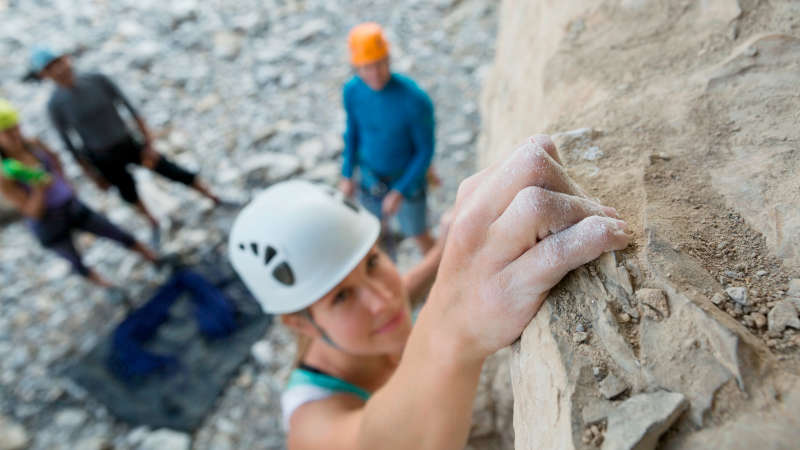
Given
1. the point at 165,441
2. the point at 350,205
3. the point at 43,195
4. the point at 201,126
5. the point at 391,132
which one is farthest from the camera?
the point at 201,126

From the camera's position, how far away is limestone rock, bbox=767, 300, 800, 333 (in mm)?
743

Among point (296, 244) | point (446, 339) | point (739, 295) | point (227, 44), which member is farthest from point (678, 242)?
point (227, 44)

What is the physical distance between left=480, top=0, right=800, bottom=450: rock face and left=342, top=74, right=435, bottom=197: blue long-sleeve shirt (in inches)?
53.6

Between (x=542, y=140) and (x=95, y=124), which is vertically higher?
(x=542, y=140)

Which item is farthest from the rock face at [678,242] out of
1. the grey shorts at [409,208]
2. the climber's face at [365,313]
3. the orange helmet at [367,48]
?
the grey shorts at [409,208]

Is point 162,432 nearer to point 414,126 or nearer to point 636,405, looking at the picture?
point 414,126

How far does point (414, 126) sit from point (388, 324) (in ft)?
4.34

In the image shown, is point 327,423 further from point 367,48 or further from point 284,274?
point 367,48

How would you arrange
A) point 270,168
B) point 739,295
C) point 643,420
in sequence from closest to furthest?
point 643,420 < point 739,295 < point 270,168

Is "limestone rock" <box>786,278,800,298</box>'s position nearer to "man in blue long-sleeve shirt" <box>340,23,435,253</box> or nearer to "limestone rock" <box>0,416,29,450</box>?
"man in blue long-sleeve shirt" <box>340,23,435,253</box>

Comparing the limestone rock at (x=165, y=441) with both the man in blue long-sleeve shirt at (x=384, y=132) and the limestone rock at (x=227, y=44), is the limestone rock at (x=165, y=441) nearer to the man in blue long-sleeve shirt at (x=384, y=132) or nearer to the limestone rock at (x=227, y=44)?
the man in blue long-sleeve shirt at (x=384, y=132)

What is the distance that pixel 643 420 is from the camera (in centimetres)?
68

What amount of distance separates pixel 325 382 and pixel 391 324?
313 millimetres

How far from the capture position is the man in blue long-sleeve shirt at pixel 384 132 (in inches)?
103
